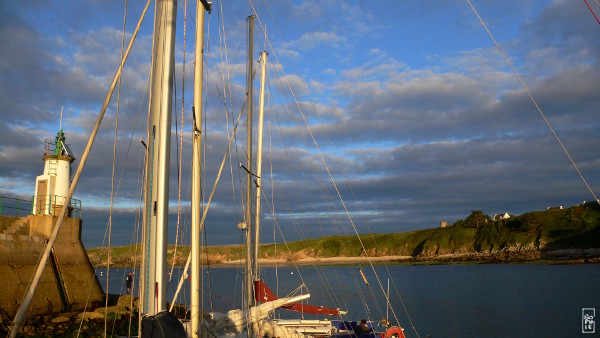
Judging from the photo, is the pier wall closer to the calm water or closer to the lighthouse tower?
the lighthouse tower

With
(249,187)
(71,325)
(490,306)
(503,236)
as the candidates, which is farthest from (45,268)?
(503,236)

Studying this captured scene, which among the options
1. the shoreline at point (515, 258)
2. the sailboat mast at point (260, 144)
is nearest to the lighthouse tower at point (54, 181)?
the sailboat mast at point (260, 144)

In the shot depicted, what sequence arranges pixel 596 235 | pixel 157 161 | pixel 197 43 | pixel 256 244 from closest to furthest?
pixel 157 161
pixel 197 43
pixel 256 244
pixel 596 235

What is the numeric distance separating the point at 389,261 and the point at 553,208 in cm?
5890

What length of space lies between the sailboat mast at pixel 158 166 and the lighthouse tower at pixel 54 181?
21.0 meters

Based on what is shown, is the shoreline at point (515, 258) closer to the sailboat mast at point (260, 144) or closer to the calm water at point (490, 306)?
the calm water at point (490, 306)

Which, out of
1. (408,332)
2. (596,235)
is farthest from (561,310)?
(596,235)

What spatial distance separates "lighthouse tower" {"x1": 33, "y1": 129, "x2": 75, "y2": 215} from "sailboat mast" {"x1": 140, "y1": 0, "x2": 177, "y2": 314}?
826 inches

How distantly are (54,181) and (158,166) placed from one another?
22.6m

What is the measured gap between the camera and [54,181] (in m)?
28.6

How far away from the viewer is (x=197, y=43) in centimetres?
1148

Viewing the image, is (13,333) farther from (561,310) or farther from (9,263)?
(561,310)

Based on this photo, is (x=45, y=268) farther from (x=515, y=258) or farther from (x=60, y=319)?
(x=515, y=258)

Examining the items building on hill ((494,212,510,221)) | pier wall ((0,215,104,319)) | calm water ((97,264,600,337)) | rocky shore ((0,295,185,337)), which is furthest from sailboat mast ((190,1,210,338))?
building on hill ((494,212,510,221))
